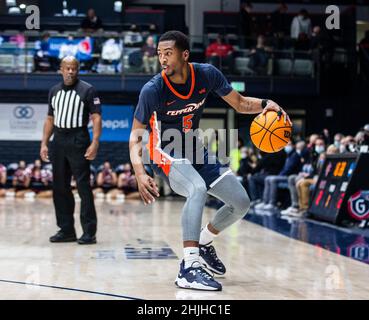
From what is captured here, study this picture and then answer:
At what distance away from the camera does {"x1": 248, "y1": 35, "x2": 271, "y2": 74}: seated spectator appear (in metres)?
19.7

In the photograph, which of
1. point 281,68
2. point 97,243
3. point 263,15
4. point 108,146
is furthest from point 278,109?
point 263,15

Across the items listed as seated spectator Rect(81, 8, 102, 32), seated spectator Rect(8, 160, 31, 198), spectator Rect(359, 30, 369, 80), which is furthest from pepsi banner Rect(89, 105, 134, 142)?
spectator Rect(359, 30, 369, 80)

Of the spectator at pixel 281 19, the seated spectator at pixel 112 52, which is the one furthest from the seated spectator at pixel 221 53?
the spectator at pixel 281 19

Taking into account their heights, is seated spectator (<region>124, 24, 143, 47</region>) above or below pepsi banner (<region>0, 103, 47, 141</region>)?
above

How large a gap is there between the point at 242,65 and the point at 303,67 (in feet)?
5.40

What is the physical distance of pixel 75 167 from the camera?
317 inches

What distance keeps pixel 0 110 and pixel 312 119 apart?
8.82 metres

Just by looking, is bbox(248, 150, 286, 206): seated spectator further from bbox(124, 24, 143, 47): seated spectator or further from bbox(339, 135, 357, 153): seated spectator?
bbox(124, 24, 143, 47): seated spectator

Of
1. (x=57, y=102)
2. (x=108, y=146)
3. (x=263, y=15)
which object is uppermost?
(x=263, y=15)

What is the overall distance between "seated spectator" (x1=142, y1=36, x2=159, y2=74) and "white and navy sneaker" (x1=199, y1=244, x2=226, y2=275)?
1375cm

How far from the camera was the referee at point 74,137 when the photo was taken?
8055 mm

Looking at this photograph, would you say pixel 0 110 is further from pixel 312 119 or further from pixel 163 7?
pixel 312 119
